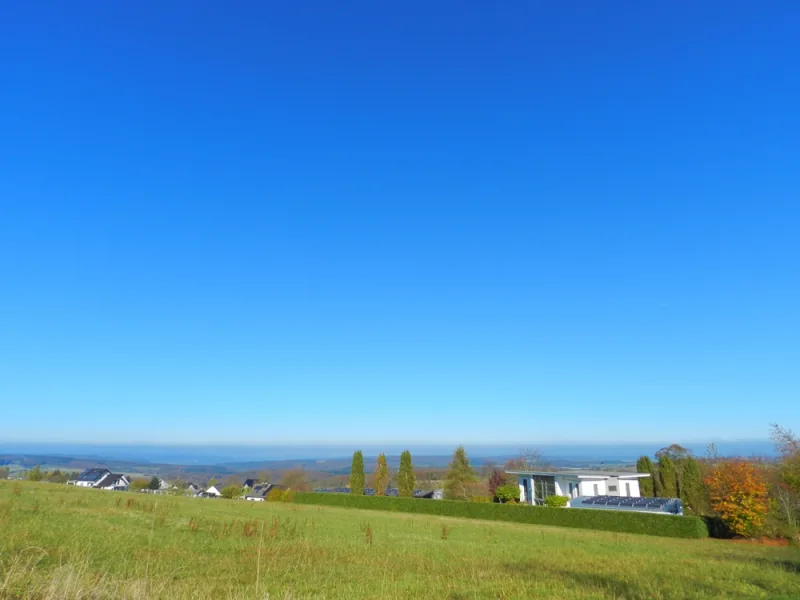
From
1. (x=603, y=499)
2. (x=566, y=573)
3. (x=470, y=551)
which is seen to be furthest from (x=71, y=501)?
(x=603, y=499)

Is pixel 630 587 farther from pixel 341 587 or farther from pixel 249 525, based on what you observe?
pixel 249 525

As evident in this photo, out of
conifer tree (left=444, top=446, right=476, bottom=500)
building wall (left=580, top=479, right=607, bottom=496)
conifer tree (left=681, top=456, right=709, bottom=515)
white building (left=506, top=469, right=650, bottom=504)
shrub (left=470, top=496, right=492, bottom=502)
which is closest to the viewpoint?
building wall (left=580, top=479, right=607, bottom=496)

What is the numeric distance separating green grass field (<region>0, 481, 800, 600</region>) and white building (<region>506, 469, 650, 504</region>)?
27936 millimetres

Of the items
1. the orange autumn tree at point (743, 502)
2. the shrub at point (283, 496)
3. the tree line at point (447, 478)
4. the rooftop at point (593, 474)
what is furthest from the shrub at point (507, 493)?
the shrub at point (283, 496)

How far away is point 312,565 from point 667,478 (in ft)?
168

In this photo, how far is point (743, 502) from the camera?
3016 cm

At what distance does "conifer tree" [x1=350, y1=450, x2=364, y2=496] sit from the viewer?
5725cm

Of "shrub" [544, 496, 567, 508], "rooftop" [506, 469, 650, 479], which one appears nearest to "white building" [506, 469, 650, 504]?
"rooftop" [506, 469, 650, 479]

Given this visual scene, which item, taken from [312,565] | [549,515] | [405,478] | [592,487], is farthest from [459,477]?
[312,565]

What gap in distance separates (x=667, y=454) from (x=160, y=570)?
58.1m

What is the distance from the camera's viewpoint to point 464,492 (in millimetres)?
57094

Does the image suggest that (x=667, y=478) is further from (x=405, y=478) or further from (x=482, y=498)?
(x=405, y=478)

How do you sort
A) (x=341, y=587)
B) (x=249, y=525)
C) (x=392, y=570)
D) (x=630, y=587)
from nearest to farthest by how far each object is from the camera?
1. (x=341, y=587)
2. (x=630, y=587)
3. (x=392, y=570)
4. (x=249, y=525)

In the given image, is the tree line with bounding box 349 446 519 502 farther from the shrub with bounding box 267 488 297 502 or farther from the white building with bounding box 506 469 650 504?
the shrub with bounding box 267 488 297 502
